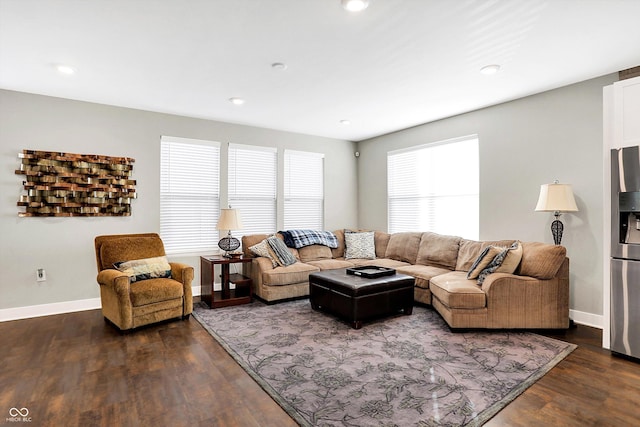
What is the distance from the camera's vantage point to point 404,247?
539 cm

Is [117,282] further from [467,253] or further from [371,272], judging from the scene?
[467,253]

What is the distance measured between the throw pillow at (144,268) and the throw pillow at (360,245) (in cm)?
286

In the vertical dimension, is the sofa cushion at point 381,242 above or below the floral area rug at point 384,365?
above

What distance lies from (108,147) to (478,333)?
16.3ft

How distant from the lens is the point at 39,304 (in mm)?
4156

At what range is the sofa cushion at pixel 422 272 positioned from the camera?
436 cm

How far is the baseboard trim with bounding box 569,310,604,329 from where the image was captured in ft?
12.0

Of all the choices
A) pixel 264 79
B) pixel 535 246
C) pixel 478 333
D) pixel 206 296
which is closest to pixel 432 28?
pixel 264 79

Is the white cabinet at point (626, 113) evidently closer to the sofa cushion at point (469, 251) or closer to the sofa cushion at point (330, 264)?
the sofa cushion at point (469, 251)

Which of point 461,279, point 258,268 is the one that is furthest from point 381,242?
point 258,268

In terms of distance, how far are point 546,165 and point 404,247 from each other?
218cm

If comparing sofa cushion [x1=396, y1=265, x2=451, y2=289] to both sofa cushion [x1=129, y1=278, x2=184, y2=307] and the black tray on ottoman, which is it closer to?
the black tray on ottoman

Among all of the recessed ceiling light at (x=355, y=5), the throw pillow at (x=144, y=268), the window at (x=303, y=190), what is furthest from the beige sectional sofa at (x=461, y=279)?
the recessed ceiling light at (x=355, y=5)

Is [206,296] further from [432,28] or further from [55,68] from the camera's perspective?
[432,28]
